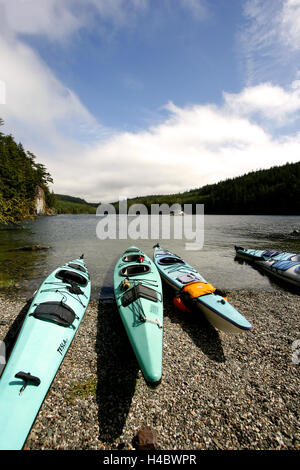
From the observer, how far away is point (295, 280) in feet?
41.2

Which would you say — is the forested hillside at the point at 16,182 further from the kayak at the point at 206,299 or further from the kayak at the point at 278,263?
the kayak at the point at 278,263

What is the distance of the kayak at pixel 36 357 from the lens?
3.79 meters

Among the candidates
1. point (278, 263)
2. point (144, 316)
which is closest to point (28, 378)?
point (144, 316)

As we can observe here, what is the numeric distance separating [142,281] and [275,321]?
6055 mm

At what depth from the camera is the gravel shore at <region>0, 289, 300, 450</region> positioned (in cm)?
396

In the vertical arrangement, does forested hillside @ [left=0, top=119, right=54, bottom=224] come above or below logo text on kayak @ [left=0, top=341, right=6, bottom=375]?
above

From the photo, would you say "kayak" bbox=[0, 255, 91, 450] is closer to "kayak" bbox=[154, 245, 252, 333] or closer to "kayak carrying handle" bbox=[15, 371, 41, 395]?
"kayak carrying handle" bbox=[15, 371, 41, 395]

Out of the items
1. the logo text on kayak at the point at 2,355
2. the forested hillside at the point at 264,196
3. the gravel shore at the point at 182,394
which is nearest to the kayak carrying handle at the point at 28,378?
the gravel shore at the point at 182,394

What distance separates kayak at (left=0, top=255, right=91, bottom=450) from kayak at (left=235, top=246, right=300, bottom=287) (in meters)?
A: 13.2

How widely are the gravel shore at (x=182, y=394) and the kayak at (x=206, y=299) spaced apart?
0.75 meters

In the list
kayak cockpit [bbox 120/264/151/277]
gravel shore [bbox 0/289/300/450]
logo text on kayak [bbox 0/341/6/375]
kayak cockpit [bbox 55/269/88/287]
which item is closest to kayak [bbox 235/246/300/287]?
gravel shore [bbox 0/289/300/450]

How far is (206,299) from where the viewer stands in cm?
772

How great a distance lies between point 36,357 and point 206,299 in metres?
5.92

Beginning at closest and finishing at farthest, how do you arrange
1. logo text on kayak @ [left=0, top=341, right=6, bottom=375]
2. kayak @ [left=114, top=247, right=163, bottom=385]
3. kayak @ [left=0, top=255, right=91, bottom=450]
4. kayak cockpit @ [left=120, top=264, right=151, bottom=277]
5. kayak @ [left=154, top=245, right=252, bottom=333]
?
kayak @ [left=0, top=255, right=91, bottom=450], kayak @ [left=114, top=247, right=163, bottom=385], logo text on kayak @ [left=0, top=341, right=6, bottom=375], kayak @ [left=154, top=245, right=252, bottom=333], kayak cockpit @ [left=120, top=264, right=151, bottom=277]
